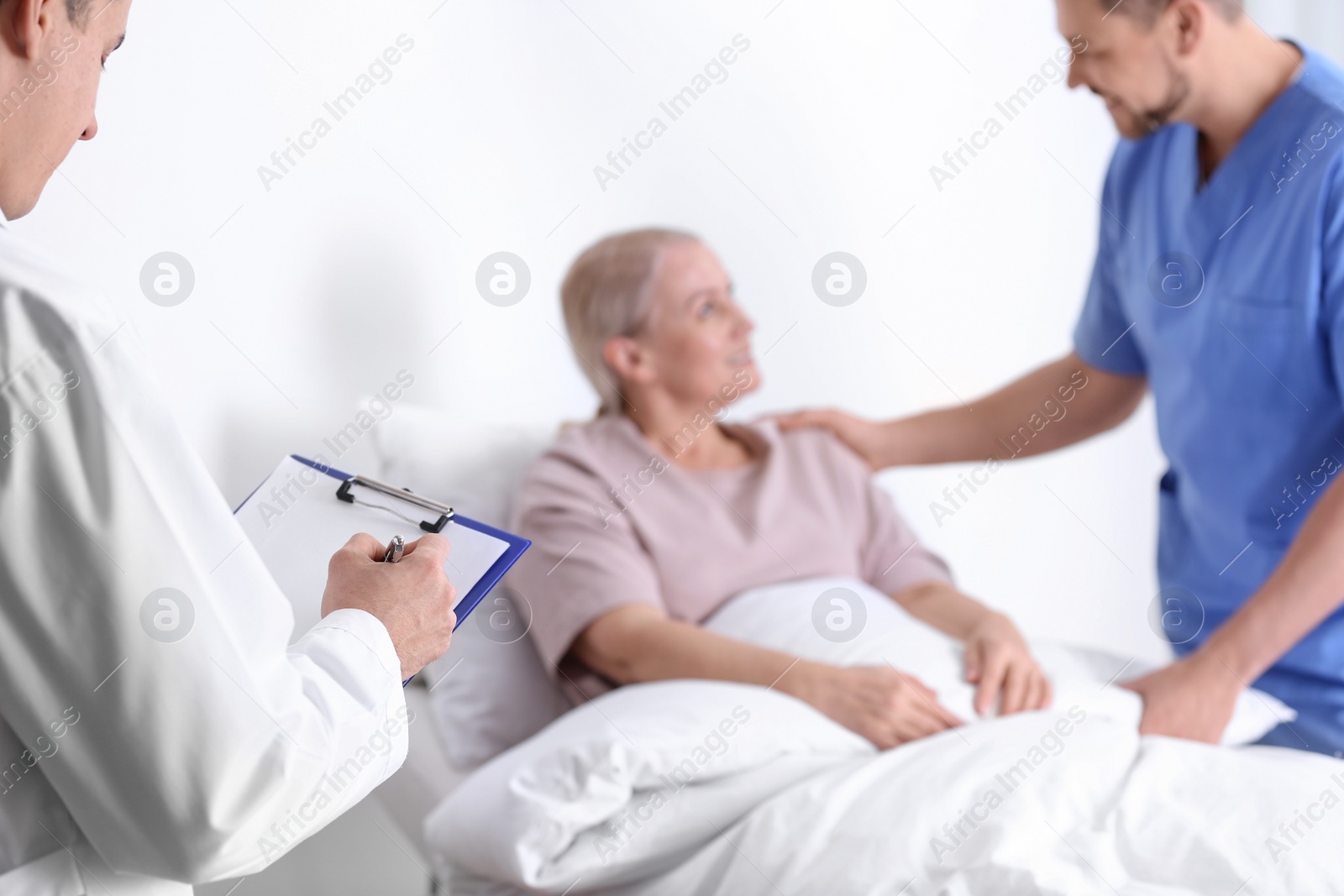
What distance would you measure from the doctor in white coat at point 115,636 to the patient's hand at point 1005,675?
0.80 meters

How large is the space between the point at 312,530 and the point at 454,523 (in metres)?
0.14

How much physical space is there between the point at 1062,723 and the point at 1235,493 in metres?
0.49

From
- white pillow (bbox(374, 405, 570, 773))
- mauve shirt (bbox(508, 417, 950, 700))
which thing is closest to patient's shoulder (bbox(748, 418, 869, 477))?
mauve shirt (bbox(508, 417, 950, 700))

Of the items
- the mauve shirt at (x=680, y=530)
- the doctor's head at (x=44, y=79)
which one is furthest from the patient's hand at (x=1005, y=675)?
the doctor's head at (x=44, y=79)

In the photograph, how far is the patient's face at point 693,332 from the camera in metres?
1.62

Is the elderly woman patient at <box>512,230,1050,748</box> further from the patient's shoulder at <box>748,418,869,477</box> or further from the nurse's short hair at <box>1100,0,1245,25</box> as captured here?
the nurse's short hair at <box>1100,0,1245,25</box>

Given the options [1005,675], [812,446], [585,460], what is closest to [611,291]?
[585,460]

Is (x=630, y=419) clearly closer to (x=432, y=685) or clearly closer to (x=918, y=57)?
(x=432, y=685)

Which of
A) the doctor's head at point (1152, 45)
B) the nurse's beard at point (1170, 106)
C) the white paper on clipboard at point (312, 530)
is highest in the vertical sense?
the white paper on clipboard at point (312, 530)

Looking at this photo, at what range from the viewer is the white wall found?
1.50m

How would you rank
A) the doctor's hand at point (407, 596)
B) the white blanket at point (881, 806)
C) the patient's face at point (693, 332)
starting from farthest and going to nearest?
1. the patient's face at point (693, 332)
2. the white blanket at point (881, 806)
3. the doctor's hand at point (407, 596)

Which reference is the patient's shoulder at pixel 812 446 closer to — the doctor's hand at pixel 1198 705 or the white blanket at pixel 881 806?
the white blanket at pixel 881 806

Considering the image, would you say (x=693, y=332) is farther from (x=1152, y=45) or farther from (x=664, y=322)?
(x=1152, y=45)

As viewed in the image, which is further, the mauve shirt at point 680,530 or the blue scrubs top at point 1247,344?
the mauve shirt at point 680,530
